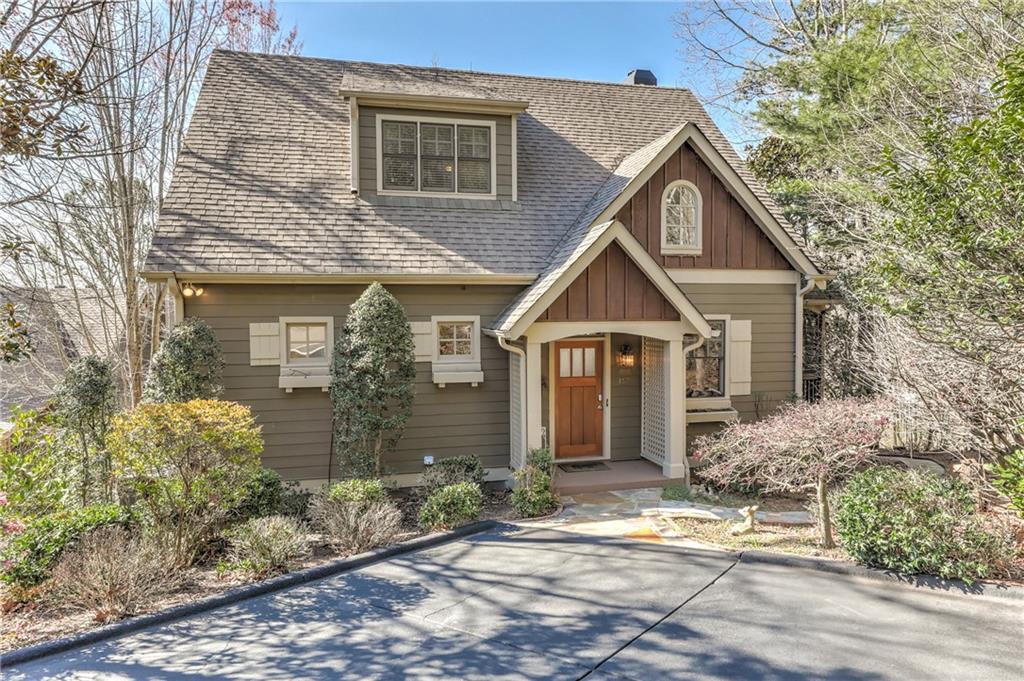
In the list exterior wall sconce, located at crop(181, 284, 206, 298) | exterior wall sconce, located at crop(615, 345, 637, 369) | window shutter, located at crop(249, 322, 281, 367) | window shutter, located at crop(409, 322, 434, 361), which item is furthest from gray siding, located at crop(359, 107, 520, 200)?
exterior wall sconce, located at crop(615, 345, 637, 369)

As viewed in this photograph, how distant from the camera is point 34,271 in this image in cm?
1398

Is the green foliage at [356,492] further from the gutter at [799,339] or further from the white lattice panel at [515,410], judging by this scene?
the gutter at [799,339]

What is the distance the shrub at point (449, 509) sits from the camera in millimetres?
7352

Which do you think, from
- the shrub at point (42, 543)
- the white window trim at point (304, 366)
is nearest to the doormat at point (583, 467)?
the white window trim at point (304, 366)

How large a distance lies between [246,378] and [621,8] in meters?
10.4

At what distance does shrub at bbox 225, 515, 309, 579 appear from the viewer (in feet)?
19.6

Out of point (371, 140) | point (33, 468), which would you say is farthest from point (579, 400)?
point (33, 468)

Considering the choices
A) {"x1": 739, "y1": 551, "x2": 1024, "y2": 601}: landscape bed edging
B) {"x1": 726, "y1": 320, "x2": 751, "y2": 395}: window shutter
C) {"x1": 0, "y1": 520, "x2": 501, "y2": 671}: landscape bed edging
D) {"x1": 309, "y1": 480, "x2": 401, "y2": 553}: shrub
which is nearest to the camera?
{"x1": 0, "y1": 520, "x2": 501, "y2": 671}: landscape bed edging

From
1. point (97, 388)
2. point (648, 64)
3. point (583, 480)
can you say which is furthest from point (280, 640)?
point (648, 64)

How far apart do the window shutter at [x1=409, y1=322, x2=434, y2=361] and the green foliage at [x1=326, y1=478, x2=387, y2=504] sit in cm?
257

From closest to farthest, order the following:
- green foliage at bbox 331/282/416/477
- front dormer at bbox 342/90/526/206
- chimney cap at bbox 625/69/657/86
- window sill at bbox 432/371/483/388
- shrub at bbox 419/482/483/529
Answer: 1. shrub at bbox 419/482/483/529
2. green foliage at bbox 331/282/416/477
3. window sill at bbox 432/371/483/388
4. front dormer at bbox 342/90/526/206
5. chimney cap at bbox 625/69/657/86

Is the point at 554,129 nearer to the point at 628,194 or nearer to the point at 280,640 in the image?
the point at 628,194

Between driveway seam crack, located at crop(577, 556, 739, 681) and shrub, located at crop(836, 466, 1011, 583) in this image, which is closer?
driveway seam crack, located at crop(577, 556, 739, 681)

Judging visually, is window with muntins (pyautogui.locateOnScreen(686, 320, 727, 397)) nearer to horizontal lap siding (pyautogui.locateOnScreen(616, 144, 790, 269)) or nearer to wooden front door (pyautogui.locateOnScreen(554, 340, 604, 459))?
horizontal lap siding (pyautogui.locateOnScreen(616, 144, 790, 269))
